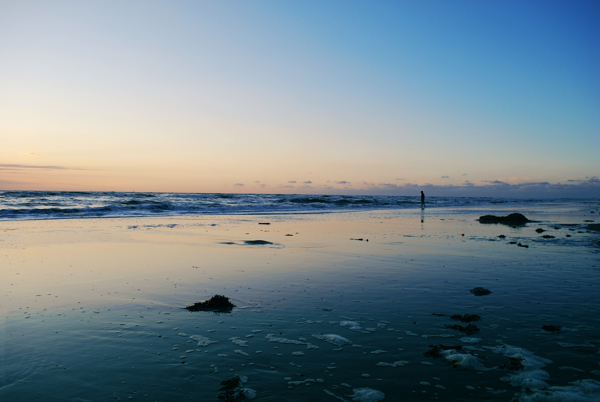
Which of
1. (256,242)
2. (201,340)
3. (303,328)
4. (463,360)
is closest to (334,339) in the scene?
(303,328)

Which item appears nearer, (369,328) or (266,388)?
(266,388)

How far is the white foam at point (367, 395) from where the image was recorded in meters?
3.37

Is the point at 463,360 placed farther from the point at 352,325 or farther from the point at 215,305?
the point at 215,305

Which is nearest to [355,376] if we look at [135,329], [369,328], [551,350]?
[369,328]

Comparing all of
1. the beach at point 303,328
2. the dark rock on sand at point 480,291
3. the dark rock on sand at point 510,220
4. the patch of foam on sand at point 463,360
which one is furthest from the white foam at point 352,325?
the dark rock on sand at point 510,220

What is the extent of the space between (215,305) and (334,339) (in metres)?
2.20

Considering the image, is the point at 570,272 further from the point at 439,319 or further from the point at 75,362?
the point at 75,362

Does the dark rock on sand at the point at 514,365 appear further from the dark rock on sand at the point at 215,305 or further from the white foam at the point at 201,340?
the dark rock on sand at the point at 215,305

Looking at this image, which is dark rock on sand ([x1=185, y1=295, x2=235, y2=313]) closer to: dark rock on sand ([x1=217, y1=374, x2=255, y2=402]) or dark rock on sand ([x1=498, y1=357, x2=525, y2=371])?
dark rock on sand ([x1=217, y1=374, x2=255, y2=402])

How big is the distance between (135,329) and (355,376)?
10.4 feet

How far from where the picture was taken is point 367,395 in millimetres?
3438

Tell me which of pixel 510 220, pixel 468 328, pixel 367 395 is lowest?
pixel 367 395

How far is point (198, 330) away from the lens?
16.2ft

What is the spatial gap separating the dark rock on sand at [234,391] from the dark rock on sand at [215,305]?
2134 millimetres
